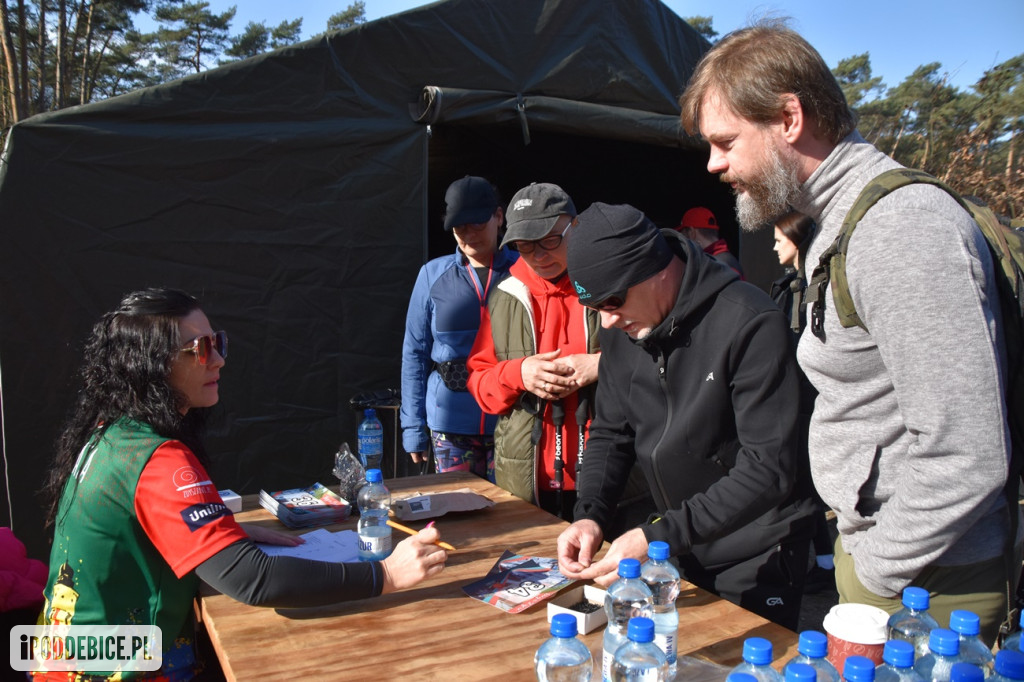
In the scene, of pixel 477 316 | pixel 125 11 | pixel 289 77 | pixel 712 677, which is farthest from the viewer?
pixel 125 11

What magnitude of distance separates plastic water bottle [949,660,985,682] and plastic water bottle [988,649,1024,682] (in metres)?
0.07

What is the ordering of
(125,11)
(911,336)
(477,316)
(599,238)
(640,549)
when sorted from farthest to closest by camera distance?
(125,11) < (477,316) < (599,238) < (640,549) < (911,336)

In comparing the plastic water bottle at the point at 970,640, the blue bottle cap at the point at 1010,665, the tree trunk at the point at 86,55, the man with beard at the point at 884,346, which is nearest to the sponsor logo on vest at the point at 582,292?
the man with beard at the point at 884,346

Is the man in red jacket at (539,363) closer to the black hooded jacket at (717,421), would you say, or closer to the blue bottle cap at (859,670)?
the black hooded jacket at (717,421)

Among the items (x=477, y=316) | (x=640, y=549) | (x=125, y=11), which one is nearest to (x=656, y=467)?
(x=640, y=549)

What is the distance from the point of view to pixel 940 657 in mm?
1065

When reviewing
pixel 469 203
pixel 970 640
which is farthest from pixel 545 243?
pixel 970 640

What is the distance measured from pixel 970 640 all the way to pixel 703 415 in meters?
0.84

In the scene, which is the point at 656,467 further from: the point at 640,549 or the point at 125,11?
the point at 125,11

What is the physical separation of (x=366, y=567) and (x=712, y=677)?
0.89 m

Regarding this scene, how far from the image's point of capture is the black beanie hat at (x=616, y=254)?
195cm

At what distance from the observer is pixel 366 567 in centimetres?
185

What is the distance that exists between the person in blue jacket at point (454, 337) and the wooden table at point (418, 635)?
156cm

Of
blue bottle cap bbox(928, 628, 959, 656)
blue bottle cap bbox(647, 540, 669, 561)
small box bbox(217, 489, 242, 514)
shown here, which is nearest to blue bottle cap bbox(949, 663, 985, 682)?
blue bottle cap bbox(928, 628, 959, 656)
